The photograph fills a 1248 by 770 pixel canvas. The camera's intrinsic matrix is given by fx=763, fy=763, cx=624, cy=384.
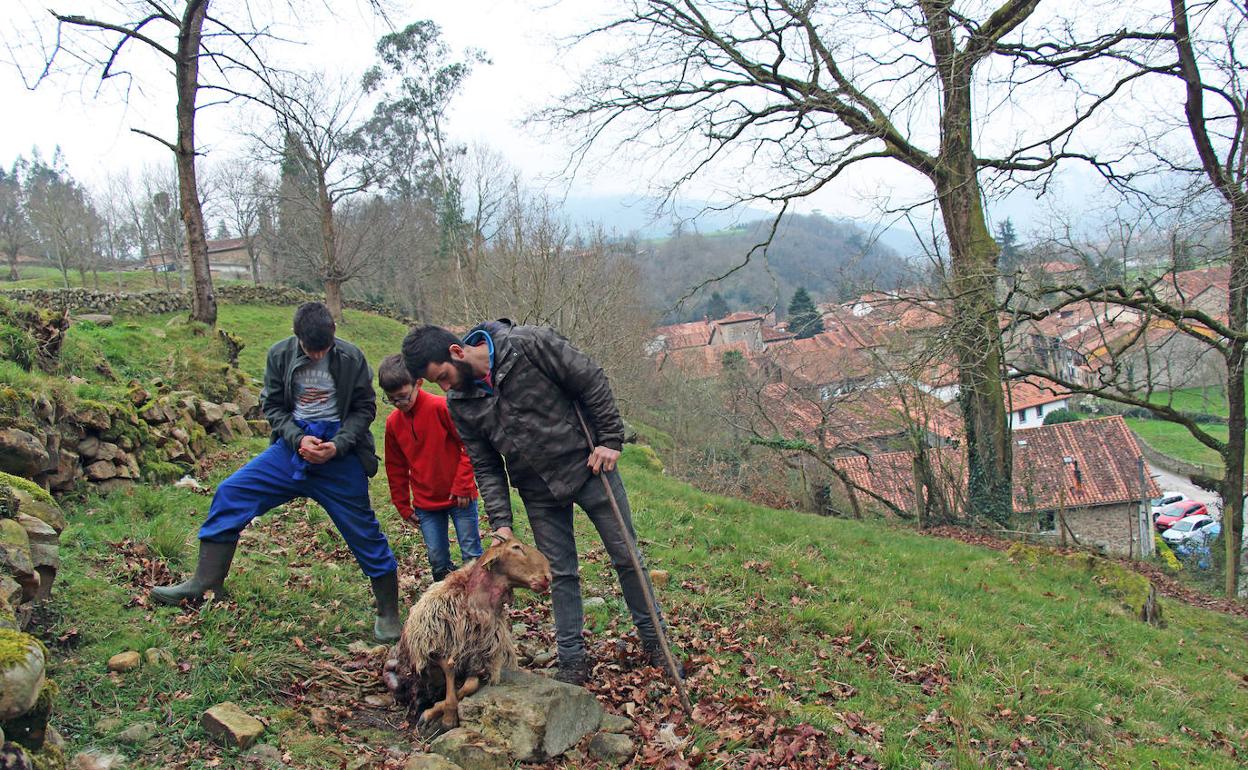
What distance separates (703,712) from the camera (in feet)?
14.9

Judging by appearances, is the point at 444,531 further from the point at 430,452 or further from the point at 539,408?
the point at 539,408

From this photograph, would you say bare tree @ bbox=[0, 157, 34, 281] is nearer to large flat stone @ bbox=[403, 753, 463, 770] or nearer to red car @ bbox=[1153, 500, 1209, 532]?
large flat stone @ bbox=[403, 753, 463, 770]

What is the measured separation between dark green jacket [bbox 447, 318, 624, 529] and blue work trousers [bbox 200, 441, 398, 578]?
3.21 ft

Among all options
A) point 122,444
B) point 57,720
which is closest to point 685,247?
point 122,444

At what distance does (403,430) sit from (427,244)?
4228 centimetres

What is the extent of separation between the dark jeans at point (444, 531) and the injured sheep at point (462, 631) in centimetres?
110

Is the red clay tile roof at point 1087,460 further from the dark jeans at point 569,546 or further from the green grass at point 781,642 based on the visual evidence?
the dark jeans at point 569,546

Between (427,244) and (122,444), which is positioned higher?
(427,244)

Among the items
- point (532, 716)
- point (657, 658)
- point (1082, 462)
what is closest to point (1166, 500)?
point (1082, 462)

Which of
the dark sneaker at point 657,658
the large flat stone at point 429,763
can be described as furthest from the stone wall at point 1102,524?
the large flat stone at point 429,763

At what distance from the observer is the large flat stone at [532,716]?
3846 mm

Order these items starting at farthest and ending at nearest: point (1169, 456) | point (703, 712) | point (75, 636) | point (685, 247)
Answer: point (685, 247)
point (1169, 456)
point (703, 712)
point (75, 636)

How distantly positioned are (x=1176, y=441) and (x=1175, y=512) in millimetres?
13377

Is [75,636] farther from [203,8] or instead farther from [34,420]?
[203,8]
